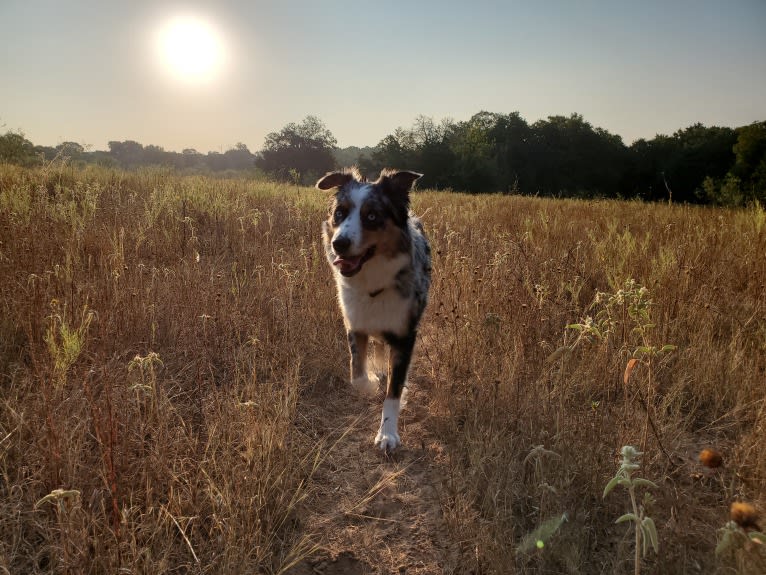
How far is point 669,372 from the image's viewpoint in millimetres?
3523

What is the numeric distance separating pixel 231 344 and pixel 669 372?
11.5 feet

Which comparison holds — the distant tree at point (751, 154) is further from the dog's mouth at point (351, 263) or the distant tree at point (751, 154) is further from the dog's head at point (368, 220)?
the dog's mouth at point (351, 263)

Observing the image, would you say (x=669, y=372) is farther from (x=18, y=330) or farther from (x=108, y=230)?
(x=108, y=230)

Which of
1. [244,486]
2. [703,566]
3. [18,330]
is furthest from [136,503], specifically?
[703,566]

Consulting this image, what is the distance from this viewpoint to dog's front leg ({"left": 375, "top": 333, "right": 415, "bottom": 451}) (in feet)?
10.2

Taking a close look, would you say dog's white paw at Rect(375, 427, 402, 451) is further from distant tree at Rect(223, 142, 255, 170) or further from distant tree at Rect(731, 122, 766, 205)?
distant tree at Rect(223, 142, 255, 170)

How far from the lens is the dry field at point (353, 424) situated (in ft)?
6.64

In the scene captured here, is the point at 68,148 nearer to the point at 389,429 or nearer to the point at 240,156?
the point at 389,429

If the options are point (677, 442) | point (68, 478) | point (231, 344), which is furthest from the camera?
point (231, 344)

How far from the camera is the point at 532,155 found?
45.4m

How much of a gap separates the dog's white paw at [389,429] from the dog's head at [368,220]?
39.2 inches

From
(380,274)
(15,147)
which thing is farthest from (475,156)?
(380,274)

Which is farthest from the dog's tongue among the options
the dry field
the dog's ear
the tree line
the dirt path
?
the tree line

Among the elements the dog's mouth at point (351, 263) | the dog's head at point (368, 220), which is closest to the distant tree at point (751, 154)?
the dog's head at point (368, 220)
